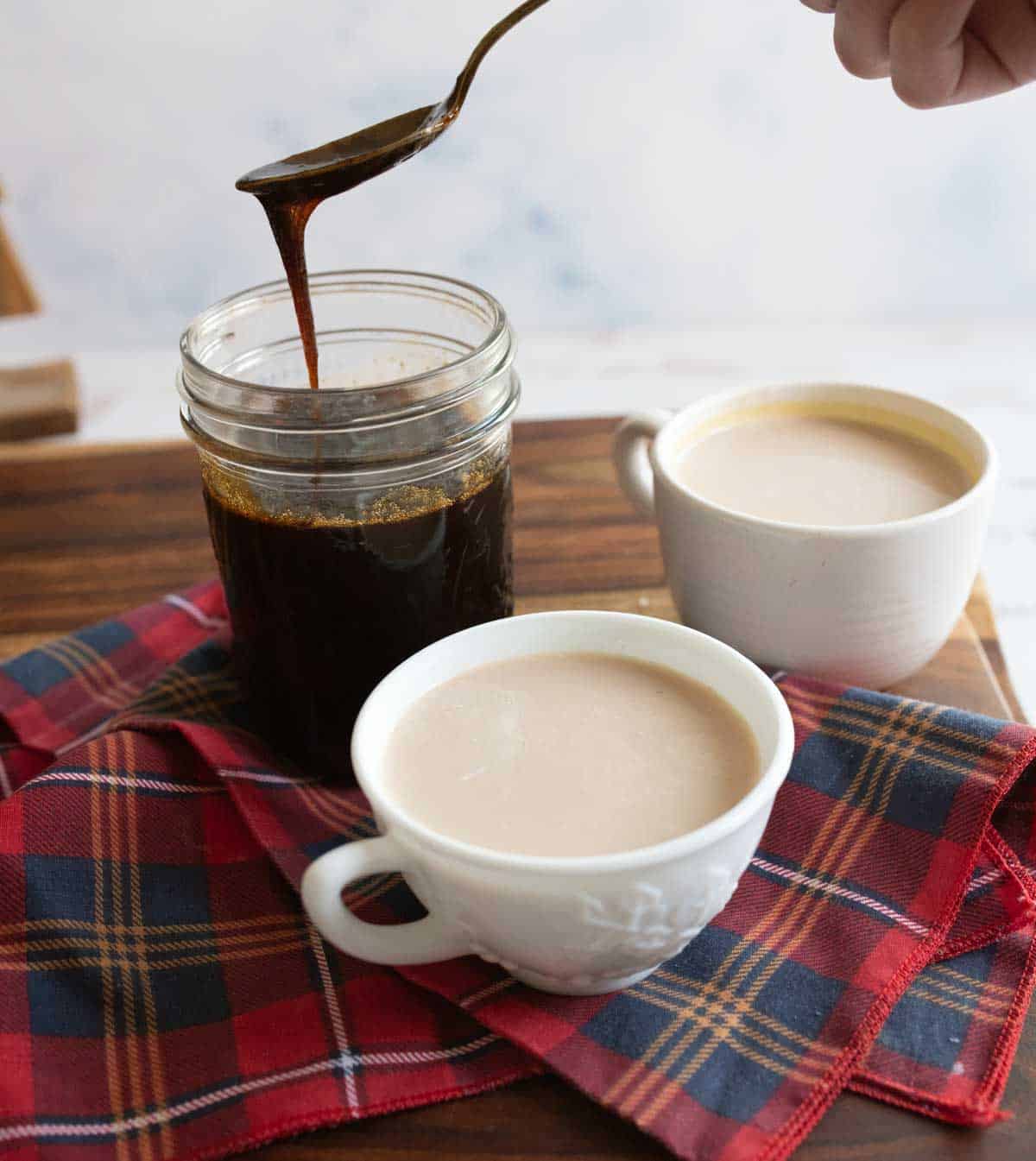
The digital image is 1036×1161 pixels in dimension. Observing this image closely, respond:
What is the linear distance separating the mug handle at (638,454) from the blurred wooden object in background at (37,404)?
2.84 feet

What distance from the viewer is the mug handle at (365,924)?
728mm

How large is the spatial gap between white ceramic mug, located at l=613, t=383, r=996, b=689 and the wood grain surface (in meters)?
0.09

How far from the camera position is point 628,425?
1137 millimetres

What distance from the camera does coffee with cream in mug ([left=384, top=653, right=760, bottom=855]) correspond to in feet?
2.42

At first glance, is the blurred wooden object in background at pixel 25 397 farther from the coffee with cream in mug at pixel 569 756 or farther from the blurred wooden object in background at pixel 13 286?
the coffee with cream in mug at pixel 569 756

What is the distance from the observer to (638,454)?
116 centimetres

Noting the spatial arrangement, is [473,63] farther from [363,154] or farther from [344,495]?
[344,495]

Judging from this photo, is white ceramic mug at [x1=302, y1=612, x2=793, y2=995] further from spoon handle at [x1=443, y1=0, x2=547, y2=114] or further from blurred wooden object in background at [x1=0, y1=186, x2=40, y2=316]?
blurred wooden object in background at [x1=0, y1=186, x2=40, y2=316]

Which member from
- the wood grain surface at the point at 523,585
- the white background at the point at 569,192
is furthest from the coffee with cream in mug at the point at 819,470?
the white background at the point at 569,192

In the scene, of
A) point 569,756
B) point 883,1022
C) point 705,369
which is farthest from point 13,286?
point 883,1022

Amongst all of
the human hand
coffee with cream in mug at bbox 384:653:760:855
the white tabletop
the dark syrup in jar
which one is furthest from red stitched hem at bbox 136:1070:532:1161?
the white tabletop

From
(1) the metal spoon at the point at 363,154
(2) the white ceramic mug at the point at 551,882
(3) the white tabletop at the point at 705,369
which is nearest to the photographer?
(2) the white ceramic mug at the point at 551,882

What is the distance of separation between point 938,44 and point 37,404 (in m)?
1.20

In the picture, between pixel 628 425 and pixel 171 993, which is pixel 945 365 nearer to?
pixel 628 425
